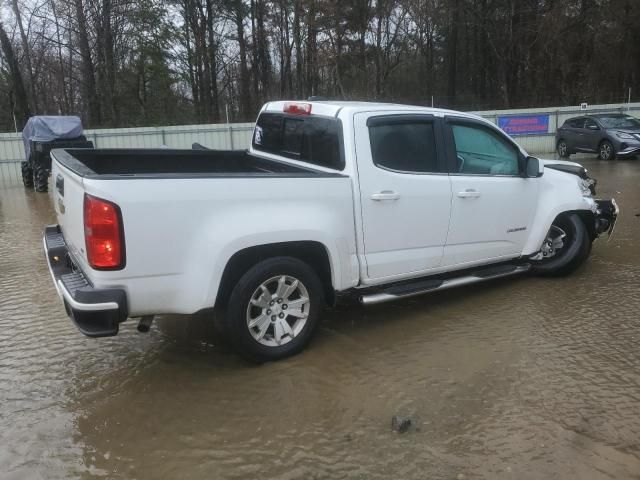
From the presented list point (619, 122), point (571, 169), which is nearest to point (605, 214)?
point (571, 169)

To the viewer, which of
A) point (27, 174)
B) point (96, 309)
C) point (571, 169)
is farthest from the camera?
point (27, 174)

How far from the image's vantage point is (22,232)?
364 inches

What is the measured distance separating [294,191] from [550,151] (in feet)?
70.5

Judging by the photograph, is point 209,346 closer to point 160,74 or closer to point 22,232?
point 22,232

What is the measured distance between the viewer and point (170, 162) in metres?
5.24

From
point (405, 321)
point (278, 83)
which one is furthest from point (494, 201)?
point (278, 83)

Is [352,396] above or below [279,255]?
below

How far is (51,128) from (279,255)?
1300 centimetres

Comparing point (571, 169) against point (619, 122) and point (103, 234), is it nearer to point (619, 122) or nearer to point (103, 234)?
point (103, 234)

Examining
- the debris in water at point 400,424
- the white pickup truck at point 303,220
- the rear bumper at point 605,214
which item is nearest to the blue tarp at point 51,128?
the white pickup truck at point 303,220

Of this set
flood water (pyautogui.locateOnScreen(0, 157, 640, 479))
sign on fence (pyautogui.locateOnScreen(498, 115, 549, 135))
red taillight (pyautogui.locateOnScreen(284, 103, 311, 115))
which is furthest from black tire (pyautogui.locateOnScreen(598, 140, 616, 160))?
red taillight (pyautogui.locateOnScreen(284, 103, 311, 115))

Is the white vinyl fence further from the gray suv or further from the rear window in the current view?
the rear window

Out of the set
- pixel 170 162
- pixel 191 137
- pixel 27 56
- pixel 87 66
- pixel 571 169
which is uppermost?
pixel 27 56

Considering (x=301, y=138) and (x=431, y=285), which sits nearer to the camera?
(x=431, y=285)
